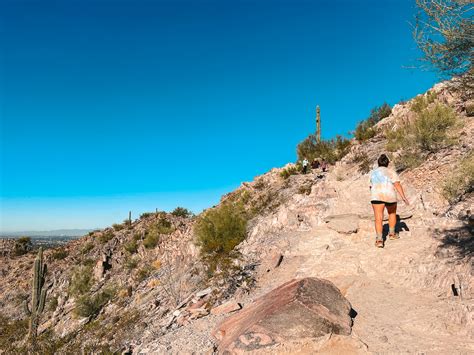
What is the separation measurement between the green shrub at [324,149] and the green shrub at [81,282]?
17264 mm

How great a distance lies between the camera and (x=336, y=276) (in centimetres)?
622

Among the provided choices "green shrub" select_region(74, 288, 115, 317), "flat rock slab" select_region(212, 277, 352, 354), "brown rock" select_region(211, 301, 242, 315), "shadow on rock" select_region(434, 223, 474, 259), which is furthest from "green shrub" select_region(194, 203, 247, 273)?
"green shrub" select_region(74, 288, 115, 317)

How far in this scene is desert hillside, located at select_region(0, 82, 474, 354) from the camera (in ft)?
13.9

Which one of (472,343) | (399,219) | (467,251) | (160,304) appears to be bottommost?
(160,304)

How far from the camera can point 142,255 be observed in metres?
21.8

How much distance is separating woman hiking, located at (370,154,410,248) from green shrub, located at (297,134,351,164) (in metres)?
12.8

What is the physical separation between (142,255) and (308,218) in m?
15.5

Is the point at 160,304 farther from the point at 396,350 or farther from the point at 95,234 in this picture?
the point at 95,234

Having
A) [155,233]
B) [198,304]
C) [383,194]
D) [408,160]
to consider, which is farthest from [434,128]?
[155,233]

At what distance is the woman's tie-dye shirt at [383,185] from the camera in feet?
22.1

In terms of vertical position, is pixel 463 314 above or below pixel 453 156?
below

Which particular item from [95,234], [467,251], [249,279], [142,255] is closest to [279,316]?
[249,279]

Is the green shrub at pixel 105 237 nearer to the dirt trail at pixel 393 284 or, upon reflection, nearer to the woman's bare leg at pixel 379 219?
the dirt trail at pixel 393 284

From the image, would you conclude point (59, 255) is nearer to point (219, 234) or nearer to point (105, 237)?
point (105, 237)
